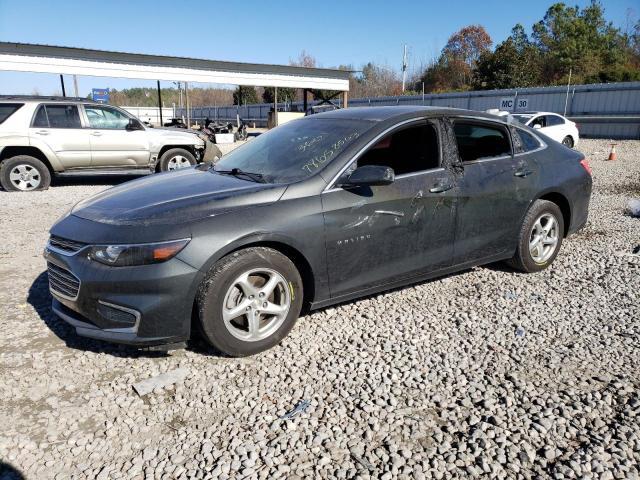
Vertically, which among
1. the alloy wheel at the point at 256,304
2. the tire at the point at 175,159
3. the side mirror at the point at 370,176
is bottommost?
the alloy wheel at the point at 256,304

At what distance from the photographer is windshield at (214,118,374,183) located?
3.75 m

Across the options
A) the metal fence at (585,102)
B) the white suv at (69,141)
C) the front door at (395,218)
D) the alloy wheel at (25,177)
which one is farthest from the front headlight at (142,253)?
the metal fence at (585,102)

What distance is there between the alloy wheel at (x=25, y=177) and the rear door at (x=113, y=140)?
108 centimetres

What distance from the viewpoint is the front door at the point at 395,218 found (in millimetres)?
3580

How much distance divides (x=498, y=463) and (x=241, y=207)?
2.12 meters

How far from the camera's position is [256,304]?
10.9 feet

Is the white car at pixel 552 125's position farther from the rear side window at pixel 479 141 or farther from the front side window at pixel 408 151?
the front side window at pixel 408 151

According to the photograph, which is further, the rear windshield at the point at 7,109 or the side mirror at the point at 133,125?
the side mirror at the point at 133,125

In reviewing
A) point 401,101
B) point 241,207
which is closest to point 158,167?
point 241,207

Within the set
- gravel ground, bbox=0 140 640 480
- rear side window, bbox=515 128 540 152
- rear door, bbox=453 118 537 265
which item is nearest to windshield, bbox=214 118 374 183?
rear door, bbox=453 118 537 265

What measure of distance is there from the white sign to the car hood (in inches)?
1159

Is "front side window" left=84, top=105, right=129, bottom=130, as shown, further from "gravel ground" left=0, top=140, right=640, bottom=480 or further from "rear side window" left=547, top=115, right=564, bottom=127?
"rear side window" left=547, top=115, right=564, bottom=127

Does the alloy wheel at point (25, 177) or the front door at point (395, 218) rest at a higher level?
the front door at point (395, 218)

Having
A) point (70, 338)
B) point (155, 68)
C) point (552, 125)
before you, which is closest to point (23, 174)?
point (70, 338)
